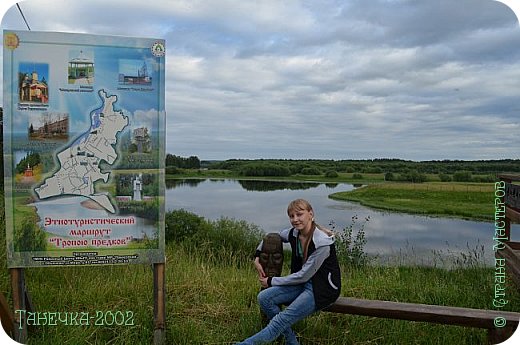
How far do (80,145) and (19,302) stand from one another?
4.49 feet

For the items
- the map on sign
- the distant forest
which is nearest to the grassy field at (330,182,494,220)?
the distant forest

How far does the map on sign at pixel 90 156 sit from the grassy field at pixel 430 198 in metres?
2.96

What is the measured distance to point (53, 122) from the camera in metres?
3.54

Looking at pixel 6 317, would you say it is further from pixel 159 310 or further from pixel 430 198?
pixel 430 198

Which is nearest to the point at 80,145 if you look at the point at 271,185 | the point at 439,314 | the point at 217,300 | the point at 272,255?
the point at 272,255

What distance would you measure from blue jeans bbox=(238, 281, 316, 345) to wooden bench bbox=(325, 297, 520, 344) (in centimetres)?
32

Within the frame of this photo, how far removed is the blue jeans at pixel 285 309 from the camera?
342cm

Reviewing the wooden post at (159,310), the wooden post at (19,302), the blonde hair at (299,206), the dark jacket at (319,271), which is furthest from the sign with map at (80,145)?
the dark jacket at (319,271)

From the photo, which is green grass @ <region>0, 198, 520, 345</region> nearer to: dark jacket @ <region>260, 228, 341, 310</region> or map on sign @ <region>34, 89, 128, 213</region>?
dark jacket @ <region>260, 228, 341, 310</region>

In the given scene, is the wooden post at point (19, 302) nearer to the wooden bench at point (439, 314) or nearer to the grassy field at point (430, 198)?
the wooden bench at point (439, 314)

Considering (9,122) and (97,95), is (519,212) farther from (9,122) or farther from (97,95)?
(9,122)

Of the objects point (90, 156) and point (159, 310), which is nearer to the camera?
point (90, 156)

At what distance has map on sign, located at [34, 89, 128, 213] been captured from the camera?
3553mm

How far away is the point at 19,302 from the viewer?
3725mm
